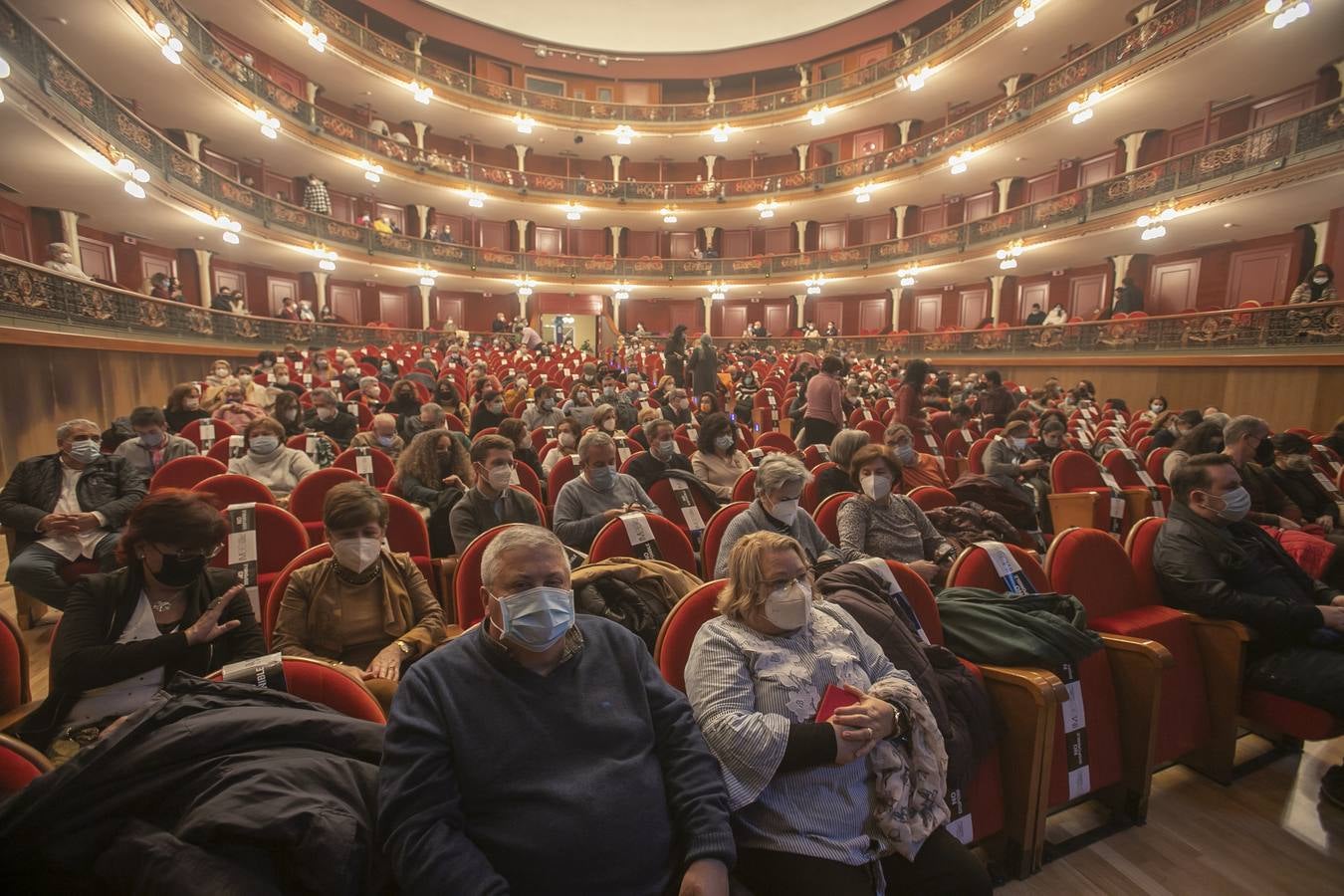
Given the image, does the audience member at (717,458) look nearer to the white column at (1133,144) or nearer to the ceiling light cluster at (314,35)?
the white column at (1133,144)

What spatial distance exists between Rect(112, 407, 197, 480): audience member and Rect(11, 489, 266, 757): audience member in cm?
Answer: 256

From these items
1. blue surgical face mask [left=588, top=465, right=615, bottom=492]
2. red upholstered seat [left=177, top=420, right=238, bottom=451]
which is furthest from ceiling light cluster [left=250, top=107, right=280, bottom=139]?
blue surgical face mask [left=588, top=465, right=615, bottom=492]

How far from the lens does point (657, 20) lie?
2191cm

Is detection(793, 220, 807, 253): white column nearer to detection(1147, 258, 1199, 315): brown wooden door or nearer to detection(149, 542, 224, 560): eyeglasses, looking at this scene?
detection(1147, 258, 1199, 315): brown wooden door

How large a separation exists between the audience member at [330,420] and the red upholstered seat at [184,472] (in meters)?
1.68

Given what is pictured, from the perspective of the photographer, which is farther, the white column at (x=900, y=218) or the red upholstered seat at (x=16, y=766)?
the white column at (x=900, y=218)

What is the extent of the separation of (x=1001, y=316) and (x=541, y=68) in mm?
19306

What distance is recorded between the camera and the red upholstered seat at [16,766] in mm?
1128

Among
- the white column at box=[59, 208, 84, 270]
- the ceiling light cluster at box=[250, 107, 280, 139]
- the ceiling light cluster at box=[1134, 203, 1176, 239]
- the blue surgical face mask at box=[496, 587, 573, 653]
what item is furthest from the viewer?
the ceiling light cluster at box=[250, 107, 280, 139]

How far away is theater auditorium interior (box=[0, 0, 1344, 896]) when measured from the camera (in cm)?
119

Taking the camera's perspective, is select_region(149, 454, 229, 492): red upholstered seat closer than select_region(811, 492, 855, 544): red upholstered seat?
No

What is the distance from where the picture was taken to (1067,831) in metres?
2.07

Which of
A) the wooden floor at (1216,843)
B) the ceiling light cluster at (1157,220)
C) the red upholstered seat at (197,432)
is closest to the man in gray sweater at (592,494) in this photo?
the wooden floor at (1216,843)

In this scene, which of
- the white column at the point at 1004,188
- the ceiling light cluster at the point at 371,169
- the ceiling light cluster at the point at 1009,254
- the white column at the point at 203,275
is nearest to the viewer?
the white column at the point at 203,275
